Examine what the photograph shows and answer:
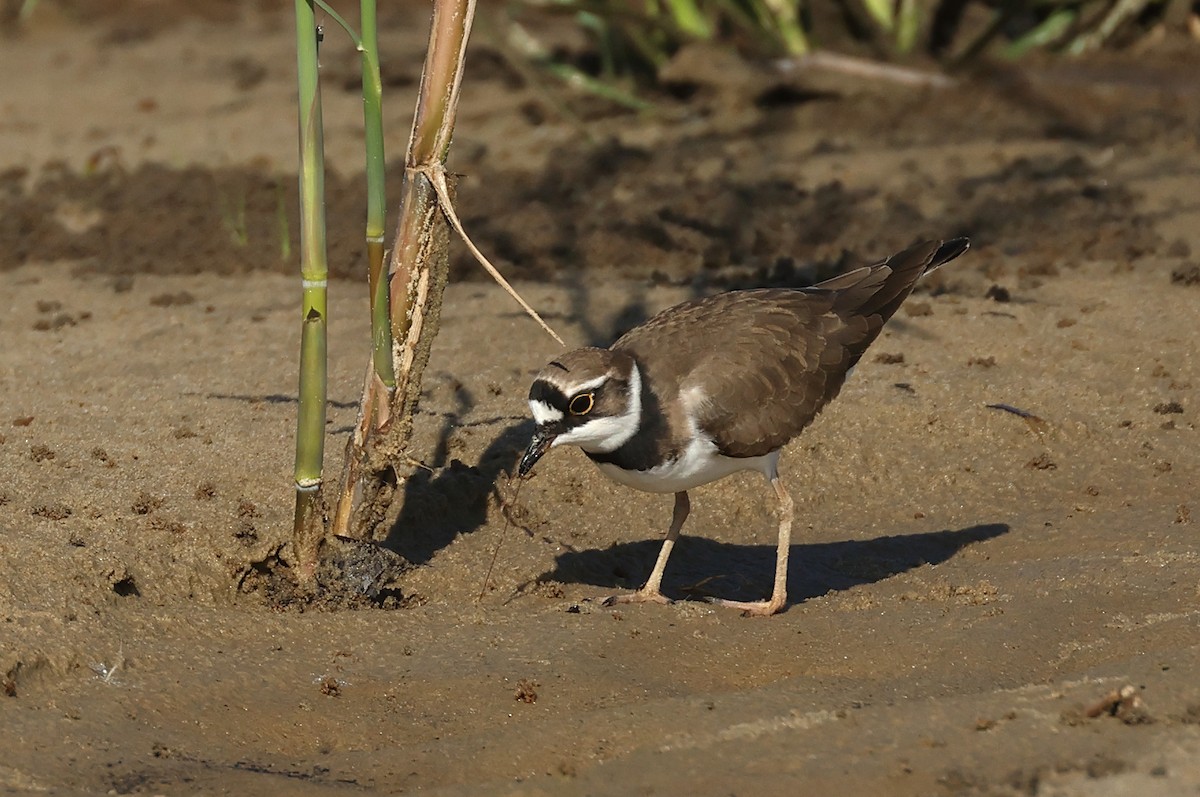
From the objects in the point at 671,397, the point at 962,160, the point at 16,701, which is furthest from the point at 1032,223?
the point at 16,701

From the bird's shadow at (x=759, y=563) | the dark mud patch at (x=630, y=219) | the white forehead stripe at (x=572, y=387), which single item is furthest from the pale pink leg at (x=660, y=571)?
the dark mud patch at (x=630, y=219)

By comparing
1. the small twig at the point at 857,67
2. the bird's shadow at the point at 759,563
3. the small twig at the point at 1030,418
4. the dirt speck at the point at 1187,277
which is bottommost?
the bird's shadow at the point at 759,563

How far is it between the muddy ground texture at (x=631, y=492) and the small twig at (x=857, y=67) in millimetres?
162

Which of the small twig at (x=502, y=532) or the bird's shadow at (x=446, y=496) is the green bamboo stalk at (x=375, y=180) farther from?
the bird's shadow at (x=446, y=496)

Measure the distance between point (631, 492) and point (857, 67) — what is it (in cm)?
589

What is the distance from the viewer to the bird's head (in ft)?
17.5

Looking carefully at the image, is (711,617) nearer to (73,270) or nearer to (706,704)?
(706,704)

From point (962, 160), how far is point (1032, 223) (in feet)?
4.01

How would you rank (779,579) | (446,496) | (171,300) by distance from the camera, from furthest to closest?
1. (171,300)
2. (446,496)
3. (779,579)

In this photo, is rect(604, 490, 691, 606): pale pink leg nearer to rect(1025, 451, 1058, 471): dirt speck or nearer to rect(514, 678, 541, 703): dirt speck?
rect(514, 678, 541, 703): dirt speck

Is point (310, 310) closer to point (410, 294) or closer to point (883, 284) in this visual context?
point (410, 294)

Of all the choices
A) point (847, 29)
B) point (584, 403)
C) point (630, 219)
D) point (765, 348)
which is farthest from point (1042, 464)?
point (847, 29)

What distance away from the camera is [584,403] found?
17.5 feet

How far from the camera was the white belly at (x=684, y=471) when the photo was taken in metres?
5.54
